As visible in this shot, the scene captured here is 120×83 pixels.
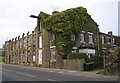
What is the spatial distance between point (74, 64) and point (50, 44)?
9827 millimetres

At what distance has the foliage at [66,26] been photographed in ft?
143

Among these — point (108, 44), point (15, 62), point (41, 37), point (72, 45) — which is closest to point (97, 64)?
point (72, 45)

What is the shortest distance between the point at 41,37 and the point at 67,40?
8924 mm

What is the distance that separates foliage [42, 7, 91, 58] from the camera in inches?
1720

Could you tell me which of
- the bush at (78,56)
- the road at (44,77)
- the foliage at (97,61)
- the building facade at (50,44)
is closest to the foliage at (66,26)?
the building facade at (50,44)

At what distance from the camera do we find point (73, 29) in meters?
44.8

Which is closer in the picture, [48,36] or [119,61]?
[119,61]

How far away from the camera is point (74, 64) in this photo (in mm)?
38844

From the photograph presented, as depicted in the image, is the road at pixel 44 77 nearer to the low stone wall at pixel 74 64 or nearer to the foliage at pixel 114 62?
the foliage at pixel 114 62

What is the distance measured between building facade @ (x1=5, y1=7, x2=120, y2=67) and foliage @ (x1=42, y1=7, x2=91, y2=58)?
1327 millimetres

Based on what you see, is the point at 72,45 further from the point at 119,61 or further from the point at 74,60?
the point at 119,61

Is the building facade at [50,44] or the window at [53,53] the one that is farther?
the building facade at [50,44]

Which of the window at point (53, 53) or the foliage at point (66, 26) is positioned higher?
the foliage at point (66, 26)

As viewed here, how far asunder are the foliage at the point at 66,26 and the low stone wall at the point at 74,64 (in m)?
2.48
